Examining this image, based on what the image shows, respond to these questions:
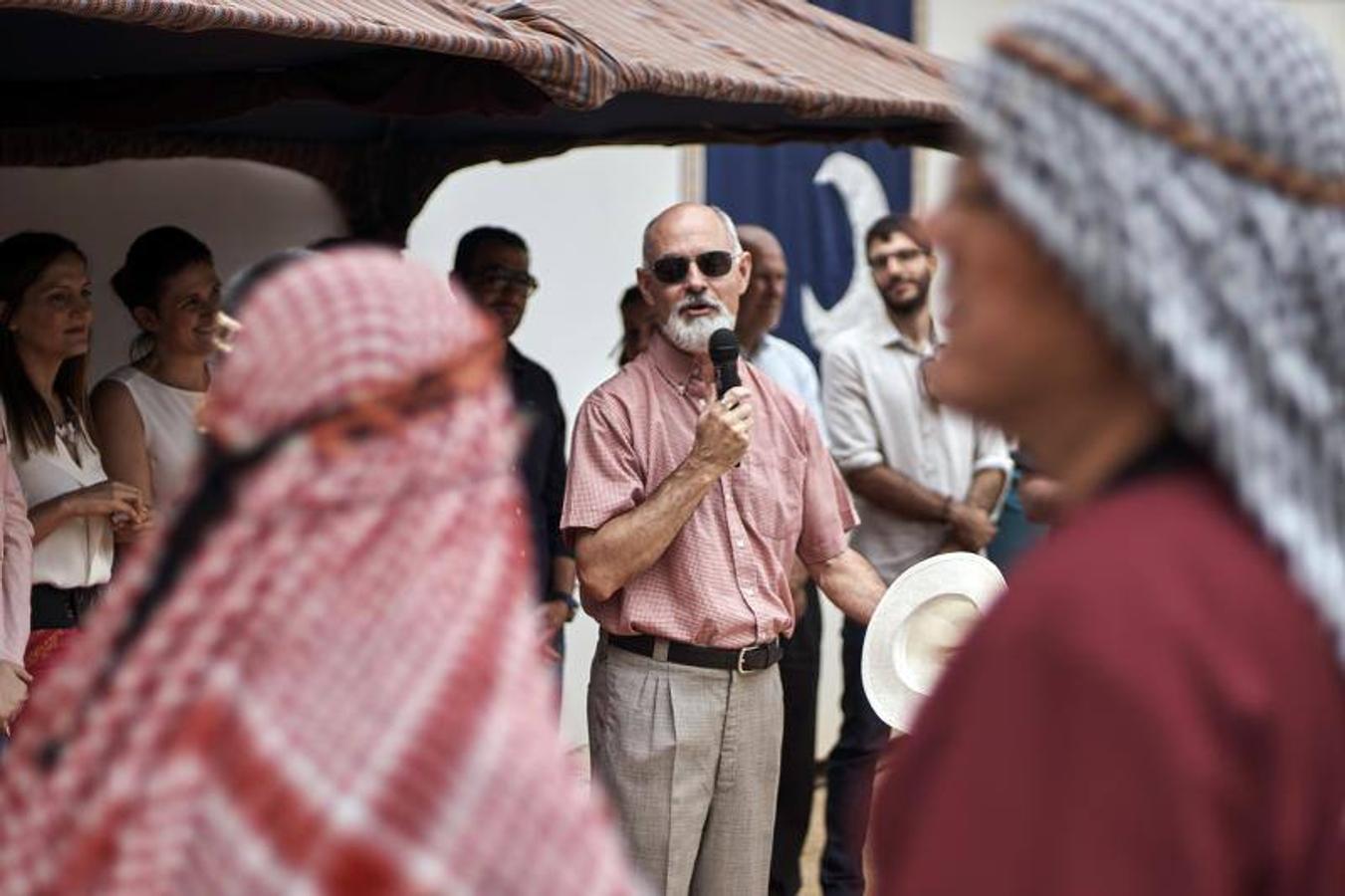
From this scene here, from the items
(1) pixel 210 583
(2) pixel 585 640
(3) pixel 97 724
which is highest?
(1) pixel 210 583

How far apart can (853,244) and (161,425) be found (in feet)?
13.7

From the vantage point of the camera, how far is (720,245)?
439 cm

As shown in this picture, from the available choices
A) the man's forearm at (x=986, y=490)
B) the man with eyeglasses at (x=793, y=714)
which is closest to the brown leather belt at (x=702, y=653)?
the man with eyeglasses at (x=793, y=714)

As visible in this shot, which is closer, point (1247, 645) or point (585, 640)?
point (1247, 645)

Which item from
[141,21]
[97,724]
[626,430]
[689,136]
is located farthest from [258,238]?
[97,724]

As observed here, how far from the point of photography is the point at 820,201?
8203 millimetres

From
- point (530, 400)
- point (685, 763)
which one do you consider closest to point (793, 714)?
point (530, 400)

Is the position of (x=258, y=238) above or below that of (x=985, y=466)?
above

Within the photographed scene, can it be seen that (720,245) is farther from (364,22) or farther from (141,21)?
(141,21)

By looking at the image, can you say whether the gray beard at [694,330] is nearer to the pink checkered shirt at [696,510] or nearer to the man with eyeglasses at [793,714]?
the pink checkered shirt at [696,510]

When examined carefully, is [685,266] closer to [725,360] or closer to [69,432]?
[725,360]

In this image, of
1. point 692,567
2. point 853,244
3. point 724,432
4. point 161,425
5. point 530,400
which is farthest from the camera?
point 853,244

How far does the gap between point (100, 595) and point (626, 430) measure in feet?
4.25

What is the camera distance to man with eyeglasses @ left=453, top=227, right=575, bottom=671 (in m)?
5.77
